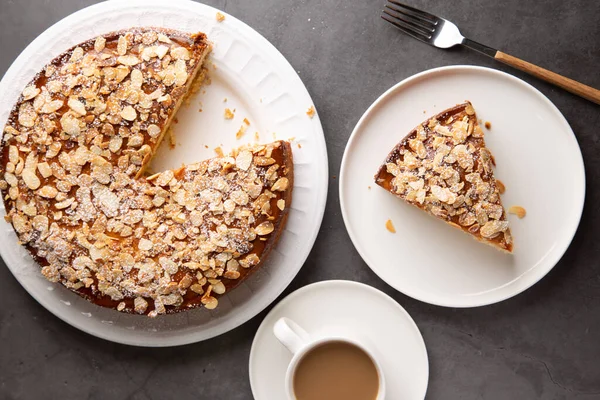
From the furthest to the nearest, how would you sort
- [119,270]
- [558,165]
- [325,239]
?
[325,239] < [558,165] < [119,270]

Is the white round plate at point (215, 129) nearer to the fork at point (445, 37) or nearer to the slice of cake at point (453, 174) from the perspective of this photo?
the slice of cake at point (453, 174)

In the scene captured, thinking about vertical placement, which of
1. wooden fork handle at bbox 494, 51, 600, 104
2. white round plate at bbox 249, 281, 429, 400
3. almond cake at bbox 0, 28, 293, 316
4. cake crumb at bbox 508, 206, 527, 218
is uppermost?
wooden fork handle at bbox 494, 51, 600, 104

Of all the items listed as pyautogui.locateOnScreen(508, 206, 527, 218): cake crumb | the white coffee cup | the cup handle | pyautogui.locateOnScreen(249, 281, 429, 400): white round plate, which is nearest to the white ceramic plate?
pyautogui.locateOnScreen(508, 206, 527, 218): cake crumb

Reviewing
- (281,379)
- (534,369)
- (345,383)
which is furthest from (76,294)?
(534,369)

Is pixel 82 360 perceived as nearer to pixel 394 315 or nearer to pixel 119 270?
pixel 119 270

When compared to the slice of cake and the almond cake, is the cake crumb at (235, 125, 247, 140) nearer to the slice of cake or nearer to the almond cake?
the almond cake

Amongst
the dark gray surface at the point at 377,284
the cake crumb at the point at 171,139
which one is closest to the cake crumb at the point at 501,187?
the dark gray surface at the point at 377,284

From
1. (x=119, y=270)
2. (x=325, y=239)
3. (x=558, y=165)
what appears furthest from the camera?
(x=325, y=239)
